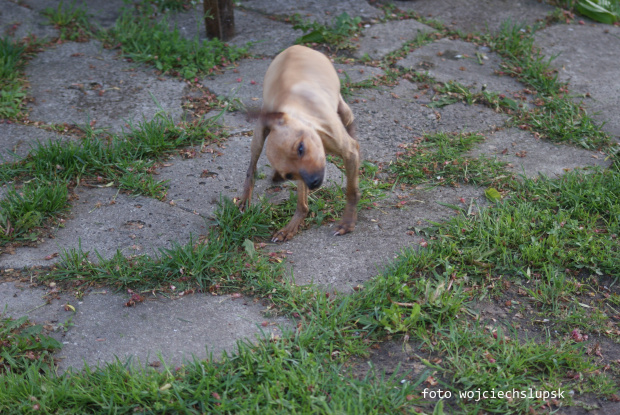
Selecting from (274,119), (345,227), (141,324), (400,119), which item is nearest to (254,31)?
(400,119)

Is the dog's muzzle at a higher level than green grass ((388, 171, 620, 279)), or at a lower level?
higher

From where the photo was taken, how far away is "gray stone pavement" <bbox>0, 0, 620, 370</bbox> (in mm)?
3086

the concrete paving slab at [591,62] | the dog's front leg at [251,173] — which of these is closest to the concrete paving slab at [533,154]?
the concrete paving slab at [591,62]

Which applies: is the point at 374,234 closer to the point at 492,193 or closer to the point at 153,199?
the point at 492,193

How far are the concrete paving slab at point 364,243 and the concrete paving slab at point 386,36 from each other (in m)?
2.23

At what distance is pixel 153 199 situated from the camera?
13.2 feet

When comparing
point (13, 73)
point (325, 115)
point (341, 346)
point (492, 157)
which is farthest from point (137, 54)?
point (341, 346)

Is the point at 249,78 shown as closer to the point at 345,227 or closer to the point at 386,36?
the point at 386,36

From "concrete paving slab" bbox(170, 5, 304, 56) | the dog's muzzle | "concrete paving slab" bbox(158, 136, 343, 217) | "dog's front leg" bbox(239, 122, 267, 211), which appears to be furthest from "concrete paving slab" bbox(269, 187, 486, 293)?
"concrete paving slab" bbox(170, 5, 304, 56)

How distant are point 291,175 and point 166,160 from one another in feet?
5.58

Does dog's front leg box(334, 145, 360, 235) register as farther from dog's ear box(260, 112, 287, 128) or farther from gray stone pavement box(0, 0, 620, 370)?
dog's ear box(260, 112, 287, 128)

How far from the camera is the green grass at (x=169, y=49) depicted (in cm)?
551

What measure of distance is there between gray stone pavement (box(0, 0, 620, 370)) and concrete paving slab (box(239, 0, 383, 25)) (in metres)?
0.03

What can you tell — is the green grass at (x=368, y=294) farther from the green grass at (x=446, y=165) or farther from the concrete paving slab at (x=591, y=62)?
the concrete paving slab at (x=591, y=62)
